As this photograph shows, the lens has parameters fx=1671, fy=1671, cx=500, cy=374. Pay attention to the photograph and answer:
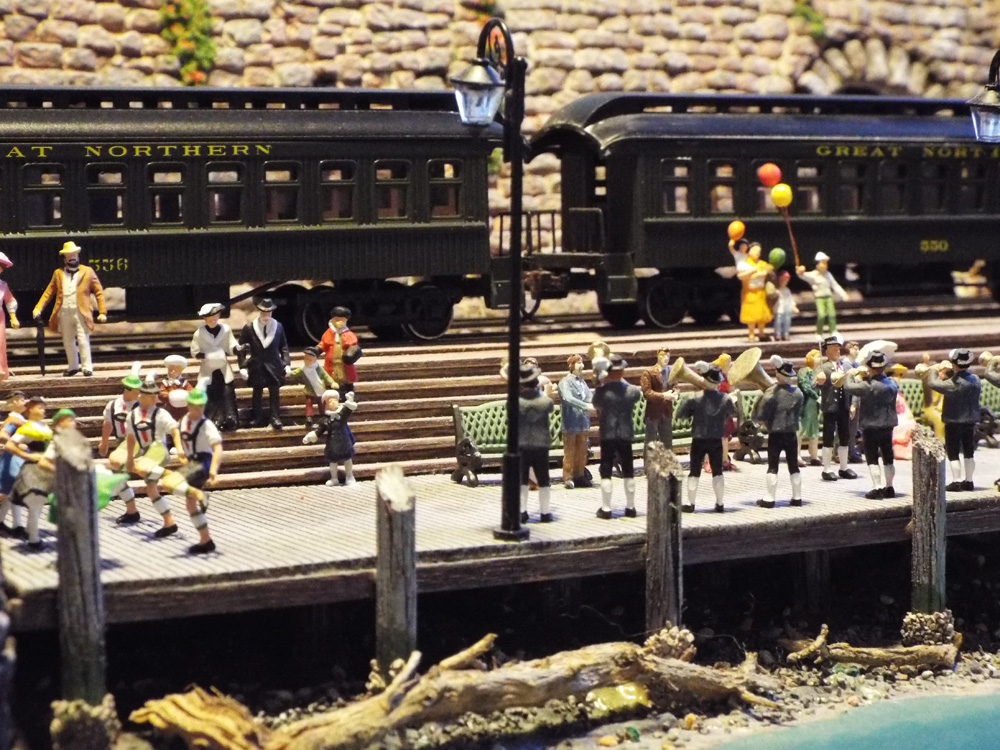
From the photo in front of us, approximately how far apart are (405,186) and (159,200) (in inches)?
118

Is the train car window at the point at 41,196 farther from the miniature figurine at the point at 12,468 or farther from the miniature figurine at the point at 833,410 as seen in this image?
the miniature figurine at the point at 833,410

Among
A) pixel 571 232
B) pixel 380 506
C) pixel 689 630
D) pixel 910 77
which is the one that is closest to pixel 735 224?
pixel 571 232

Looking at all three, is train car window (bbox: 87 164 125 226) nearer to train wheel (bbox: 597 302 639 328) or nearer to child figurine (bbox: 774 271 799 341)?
train wheel (bbox: 597 302 639 328)

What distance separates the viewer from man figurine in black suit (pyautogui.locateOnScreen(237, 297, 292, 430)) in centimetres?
1612

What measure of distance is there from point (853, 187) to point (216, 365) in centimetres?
1107

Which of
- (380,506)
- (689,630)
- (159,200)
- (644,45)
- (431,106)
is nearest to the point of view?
(380,506)

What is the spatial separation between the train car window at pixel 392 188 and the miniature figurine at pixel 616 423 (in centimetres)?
662

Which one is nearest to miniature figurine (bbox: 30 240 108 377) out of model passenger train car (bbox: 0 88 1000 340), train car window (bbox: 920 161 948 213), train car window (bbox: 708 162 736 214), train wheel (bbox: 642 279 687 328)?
model passenger train car (bbox: 0 88 1000 340)

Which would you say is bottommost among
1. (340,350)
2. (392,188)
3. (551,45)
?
(340,350)

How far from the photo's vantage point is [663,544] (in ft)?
45.3

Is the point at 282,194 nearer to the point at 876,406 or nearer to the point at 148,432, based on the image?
the point at 148,432

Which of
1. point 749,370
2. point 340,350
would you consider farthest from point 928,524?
point 340,350

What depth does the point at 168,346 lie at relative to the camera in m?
20.7

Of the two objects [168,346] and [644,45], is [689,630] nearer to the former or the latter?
[168,346]
